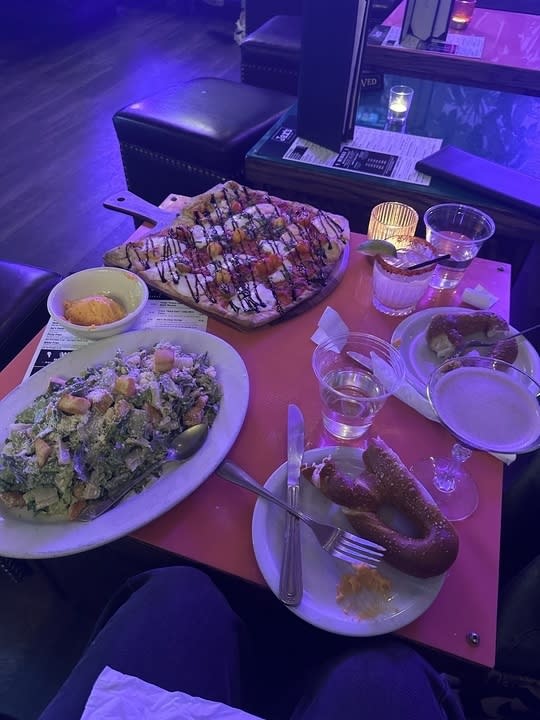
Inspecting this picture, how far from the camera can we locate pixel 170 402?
1.01 m

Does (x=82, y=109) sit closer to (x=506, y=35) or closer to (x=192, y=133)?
(x=192, y=133)

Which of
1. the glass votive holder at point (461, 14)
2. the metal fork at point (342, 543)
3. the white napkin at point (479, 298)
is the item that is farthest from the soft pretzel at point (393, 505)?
the glass votive holder at point (461, 14)

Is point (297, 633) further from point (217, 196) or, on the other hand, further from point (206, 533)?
point (217, 196)

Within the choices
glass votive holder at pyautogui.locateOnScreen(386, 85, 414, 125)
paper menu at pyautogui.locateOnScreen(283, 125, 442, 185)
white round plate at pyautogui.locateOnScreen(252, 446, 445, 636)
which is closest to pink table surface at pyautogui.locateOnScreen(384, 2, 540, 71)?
glass votive holder at pyautogui.locateOnScreen(386, 85, 414, 125)

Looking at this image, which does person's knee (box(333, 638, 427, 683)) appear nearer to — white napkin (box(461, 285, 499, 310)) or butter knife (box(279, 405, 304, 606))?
butter knife (box(279, 405, 304, 606))

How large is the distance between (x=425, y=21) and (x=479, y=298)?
1.77m

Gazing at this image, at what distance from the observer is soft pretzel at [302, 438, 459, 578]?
794 millimetres

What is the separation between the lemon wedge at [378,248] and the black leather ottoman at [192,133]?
113 cm

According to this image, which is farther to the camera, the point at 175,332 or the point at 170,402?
the point at 175,332

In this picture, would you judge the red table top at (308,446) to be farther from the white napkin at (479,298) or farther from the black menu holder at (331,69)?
the black menu holder at (331,69)

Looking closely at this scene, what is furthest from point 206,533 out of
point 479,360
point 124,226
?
point 124,226

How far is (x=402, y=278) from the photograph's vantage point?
1200 mm

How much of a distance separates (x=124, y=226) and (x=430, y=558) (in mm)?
2492

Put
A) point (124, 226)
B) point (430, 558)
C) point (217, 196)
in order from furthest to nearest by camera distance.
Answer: point (124, 226) → point (217, 196) → point (430, 558)
